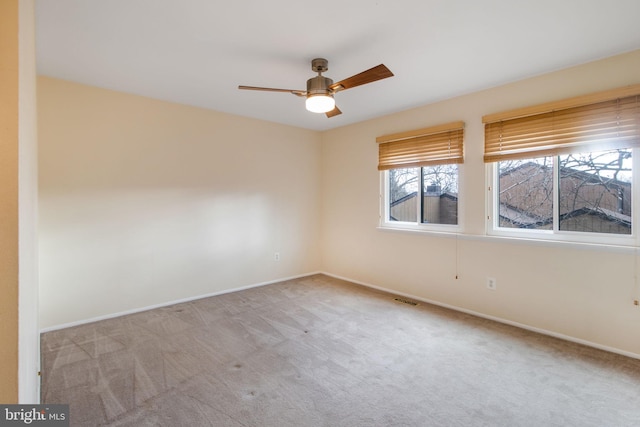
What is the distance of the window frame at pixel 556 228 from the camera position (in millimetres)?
2396

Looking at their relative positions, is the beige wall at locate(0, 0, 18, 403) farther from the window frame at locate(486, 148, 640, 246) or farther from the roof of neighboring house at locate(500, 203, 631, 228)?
the roof of neighboring house at locate(500, 203, 631, 228)

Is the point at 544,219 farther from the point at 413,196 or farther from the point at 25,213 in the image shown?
the point at 25,213

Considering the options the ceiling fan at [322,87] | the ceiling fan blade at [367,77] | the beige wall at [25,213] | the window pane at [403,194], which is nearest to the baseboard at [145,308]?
the window pane at [403,194]

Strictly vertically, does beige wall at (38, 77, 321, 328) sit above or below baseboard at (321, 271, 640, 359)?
above

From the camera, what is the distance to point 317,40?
7.25 ft

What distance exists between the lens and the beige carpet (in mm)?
1774

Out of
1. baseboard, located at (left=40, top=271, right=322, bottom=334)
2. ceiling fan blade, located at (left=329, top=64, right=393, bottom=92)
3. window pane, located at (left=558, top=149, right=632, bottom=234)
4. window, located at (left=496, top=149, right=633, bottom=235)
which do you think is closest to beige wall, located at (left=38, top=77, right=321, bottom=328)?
baseboard, located at (left=40, top=271, right=322, bottom=334)

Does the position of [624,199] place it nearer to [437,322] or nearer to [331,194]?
[437,322]

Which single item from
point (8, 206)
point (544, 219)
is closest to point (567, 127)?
point (544, 219)

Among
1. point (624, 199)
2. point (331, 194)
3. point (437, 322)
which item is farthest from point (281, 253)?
point (624, 199)

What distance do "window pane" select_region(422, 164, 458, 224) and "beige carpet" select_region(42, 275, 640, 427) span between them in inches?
45.4

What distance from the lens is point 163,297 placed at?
11.6 feet

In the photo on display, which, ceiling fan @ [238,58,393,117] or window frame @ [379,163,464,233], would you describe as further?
window frame @ [379,163,464,233]

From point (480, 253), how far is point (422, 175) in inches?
47.1
